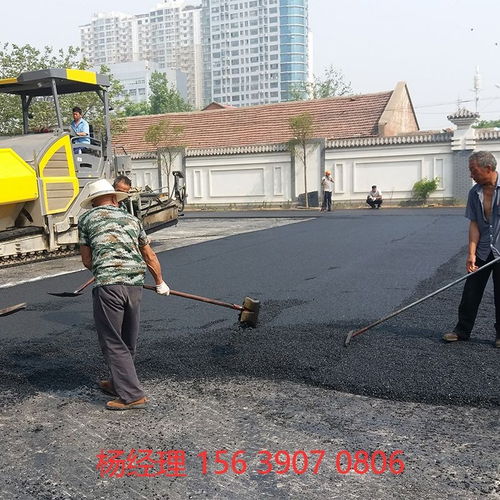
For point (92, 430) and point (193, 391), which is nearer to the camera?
point (92, 430)

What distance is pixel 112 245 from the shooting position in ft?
12.9

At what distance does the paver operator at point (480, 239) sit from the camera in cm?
495

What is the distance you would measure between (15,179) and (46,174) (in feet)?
2.30

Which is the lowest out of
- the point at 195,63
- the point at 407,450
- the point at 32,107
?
the point at 407,450

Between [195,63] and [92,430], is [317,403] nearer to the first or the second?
[92,430]

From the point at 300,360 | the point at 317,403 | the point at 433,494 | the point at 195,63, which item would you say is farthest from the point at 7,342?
the point at 195,63

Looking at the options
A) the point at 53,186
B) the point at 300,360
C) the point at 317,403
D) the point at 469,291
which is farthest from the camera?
the point at 53,186

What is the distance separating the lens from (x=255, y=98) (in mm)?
114688

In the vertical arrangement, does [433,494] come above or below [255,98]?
below

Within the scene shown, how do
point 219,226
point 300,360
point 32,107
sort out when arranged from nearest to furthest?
point 300,360 → point 32,107 → point 219,226

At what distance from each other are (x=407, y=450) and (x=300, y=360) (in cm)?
153

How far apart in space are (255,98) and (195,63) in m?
15.8

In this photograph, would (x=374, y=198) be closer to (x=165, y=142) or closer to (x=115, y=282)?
(x=165, y=142)

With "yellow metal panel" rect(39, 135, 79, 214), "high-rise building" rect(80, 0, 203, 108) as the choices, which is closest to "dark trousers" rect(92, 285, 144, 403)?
"yellow metal panel" rect(39, 135, 79, 214)
